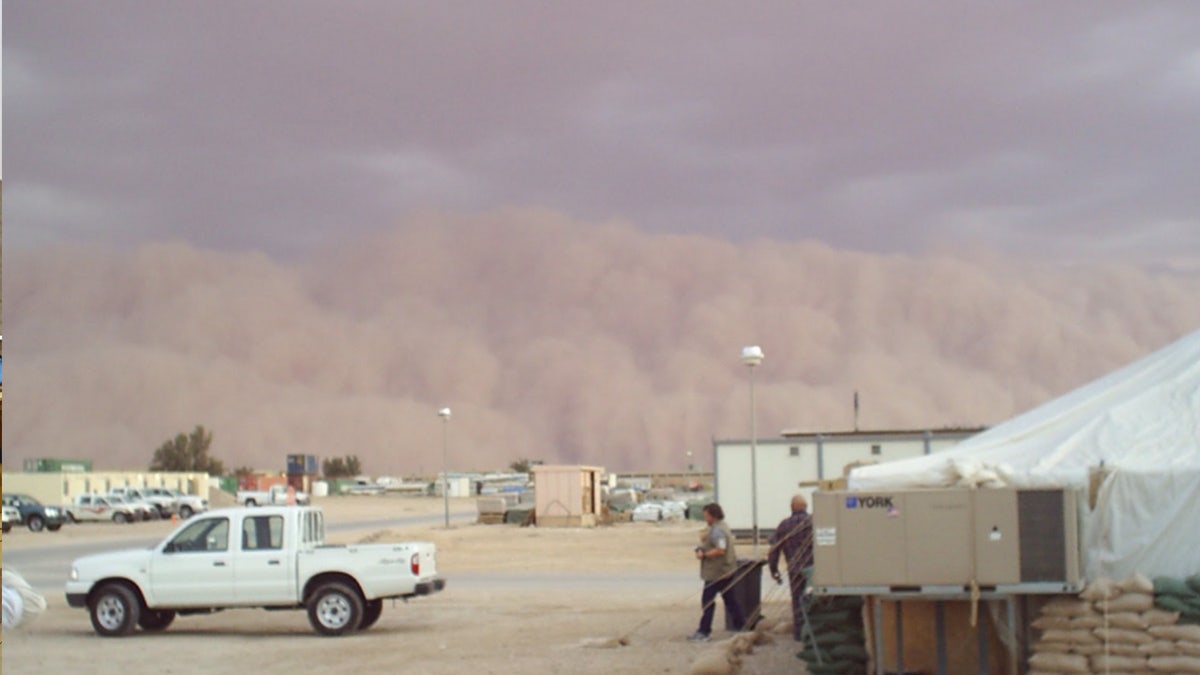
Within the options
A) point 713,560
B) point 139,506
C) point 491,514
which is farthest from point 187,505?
point 713,560

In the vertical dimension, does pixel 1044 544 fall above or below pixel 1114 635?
above

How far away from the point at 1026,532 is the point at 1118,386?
4.32 m

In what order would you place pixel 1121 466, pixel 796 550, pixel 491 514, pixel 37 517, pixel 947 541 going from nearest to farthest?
1. pixel 947 541
2. pixel 1121 466
3. pixel 796 550
4. pixel 37 517
5. pixel 491 514

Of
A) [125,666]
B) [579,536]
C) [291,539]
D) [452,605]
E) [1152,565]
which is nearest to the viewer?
[1152,565]

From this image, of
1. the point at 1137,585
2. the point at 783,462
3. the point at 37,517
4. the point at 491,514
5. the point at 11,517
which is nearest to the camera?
the point at 1137,585

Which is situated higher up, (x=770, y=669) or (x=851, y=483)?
(x=851, y=483)

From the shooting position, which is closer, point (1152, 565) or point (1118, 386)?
point (1152, 565)

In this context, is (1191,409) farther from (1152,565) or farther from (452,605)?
(452,605)

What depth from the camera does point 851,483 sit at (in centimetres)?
1374

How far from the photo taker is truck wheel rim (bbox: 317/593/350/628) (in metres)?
19.4

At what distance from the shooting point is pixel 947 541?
12398mm

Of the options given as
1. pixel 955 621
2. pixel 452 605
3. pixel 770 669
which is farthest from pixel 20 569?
pixel 955 621

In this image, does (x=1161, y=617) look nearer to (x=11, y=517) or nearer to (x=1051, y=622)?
(x=1051, y=622)

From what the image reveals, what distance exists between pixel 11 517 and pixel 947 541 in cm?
5949
